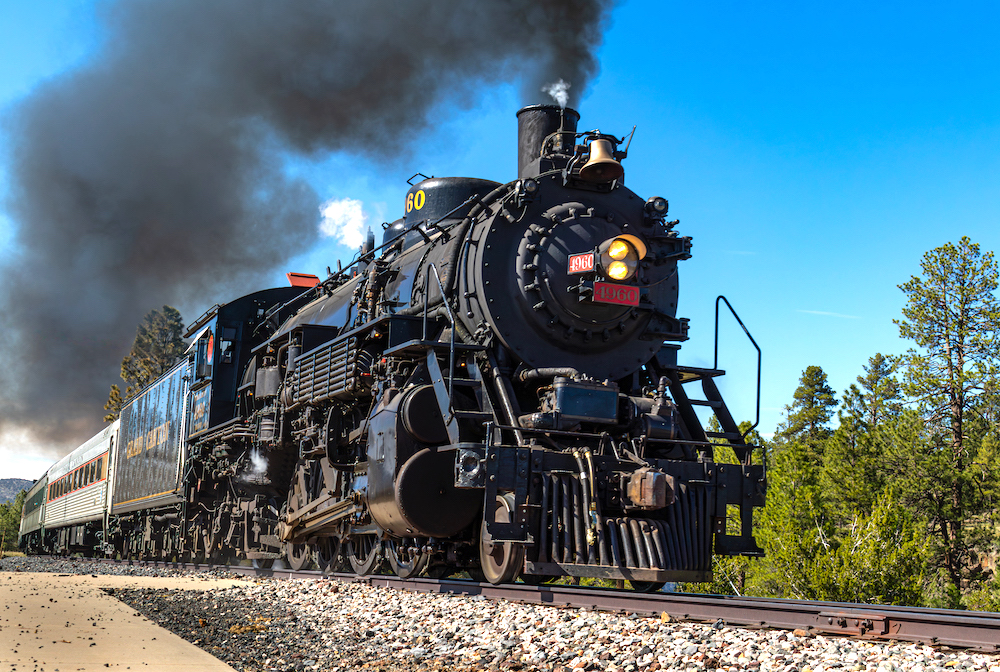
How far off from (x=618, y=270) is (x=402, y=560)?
3444mm

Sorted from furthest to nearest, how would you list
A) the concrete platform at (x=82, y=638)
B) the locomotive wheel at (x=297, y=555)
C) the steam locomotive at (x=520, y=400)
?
the locomotive wheel at (x=297, y=555) < the steam locomotive at (x=520, y=400) < the concrete platform at (x=82, y=638)

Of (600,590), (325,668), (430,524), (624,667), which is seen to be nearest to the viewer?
(624,667)

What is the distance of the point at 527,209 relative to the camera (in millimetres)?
8188

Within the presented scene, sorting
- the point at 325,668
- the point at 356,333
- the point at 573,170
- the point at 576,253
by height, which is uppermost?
the point at 573,170

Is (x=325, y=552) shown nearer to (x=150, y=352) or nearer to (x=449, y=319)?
(x=449, y=319)

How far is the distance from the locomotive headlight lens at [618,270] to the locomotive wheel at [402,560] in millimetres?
3042

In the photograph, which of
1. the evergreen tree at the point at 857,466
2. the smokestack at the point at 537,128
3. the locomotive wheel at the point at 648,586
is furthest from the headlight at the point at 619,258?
the evergreen tree at the point at 857,466

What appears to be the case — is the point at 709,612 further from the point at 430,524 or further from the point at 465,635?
the point at 430,524

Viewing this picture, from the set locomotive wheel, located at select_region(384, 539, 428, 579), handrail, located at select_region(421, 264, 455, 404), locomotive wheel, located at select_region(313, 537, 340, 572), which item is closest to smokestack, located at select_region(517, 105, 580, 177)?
handrail, located at select_region(421, 264, 455, 404)

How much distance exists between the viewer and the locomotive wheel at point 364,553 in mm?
9078

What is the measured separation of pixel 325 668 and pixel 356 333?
449 cm

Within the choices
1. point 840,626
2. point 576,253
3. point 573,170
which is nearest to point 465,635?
point 840,626

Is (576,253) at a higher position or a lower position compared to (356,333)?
higher

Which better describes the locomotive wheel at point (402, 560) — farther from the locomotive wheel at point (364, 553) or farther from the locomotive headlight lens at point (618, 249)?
the locomotive headlight lens at point (618, 249)
